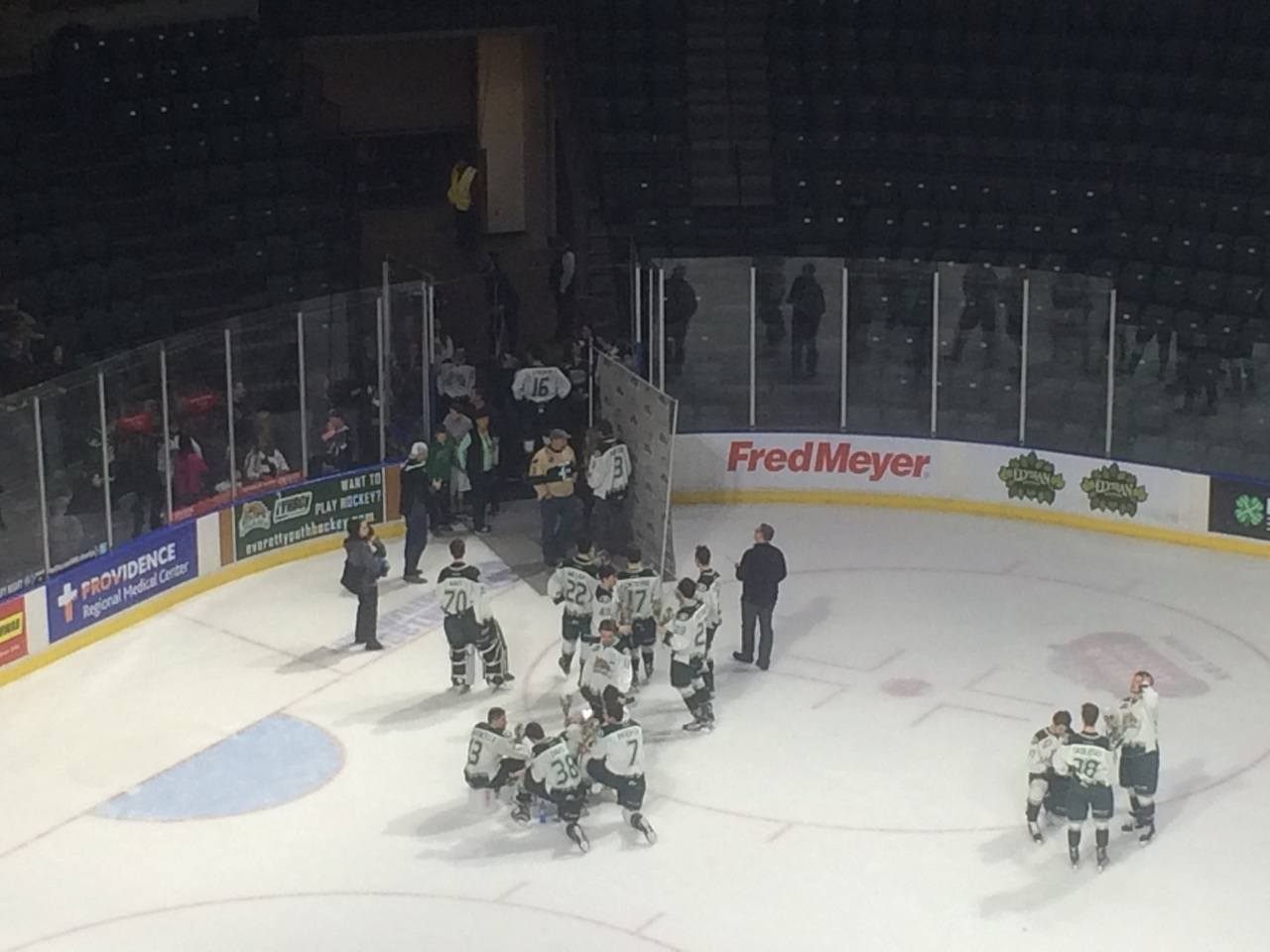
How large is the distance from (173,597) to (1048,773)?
848cm

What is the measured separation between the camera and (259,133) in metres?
26.6

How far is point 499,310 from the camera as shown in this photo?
24.2 metres

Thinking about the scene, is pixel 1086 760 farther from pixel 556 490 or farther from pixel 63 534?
pixel 63 534

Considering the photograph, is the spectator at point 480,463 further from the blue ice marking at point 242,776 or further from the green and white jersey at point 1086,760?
the green and white jersey at point 1086,760

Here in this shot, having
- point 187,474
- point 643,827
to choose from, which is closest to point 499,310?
point 187,474

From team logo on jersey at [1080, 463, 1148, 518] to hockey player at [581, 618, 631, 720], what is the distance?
713cm

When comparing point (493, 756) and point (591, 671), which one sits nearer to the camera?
point (493, 756)

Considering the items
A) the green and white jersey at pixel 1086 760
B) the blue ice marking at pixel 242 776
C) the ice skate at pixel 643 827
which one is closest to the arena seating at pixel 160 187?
the blue ice marking at pixel 242 776

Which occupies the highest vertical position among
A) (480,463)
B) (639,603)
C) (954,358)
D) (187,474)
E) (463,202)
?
(463,202)

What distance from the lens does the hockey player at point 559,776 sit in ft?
52.5

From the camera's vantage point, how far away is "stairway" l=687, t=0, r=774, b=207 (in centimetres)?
2808

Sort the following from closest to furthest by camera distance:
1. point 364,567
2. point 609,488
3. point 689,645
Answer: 1. point 689,645
2. point 364,567
3. point 609,488

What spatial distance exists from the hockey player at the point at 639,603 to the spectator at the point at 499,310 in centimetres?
581

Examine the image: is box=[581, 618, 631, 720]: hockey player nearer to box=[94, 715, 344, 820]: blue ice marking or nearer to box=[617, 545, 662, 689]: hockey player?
box=[617, 545, 662, 689]: hockey player
